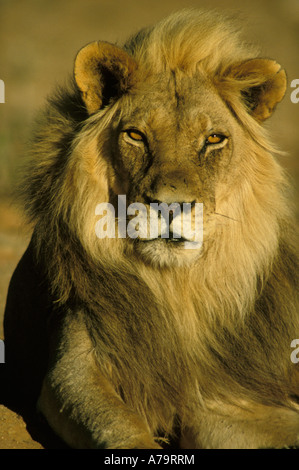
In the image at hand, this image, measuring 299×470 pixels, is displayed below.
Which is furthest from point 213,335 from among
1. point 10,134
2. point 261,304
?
point 10,134

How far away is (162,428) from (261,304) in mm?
1012

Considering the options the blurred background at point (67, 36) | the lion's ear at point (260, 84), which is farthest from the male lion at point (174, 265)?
the blurred background at point (67, 36)

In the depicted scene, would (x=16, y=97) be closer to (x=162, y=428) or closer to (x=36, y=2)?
(x=36, y=2)

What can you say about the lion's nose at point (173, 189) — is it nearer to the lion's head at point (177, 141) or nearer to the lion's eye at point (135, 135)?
the lion's head at point (177, 141)

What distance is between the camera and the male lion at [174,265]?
4645mm

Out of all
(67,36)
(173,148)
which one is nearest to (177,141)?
(173,148)

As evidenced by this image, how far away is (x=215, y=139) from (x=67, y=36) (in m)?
19.5

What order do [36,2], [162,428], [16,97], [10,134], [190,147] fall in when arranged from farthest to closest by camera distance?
[36,2] < [16,97] < [10,134] < [162,428] < [190,147]

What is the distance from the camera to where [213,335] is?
16.1ft

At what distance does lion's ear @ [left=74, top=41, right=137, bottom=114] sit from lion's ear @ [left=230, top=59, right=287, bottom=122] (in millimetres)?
680

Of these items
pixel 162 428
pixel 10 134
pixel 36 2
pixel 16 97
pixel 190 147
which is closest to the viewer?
pixel 190 147

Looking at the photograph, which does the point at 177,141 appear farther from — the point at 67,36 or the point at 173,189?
the point at 67,36

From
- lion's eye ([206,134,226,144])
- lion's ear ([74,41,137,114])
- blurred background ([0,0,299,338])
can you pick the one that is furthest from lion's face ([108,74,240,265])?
blurred background ([0,0,299,338])

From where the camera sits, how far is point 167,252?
4.38 metres
